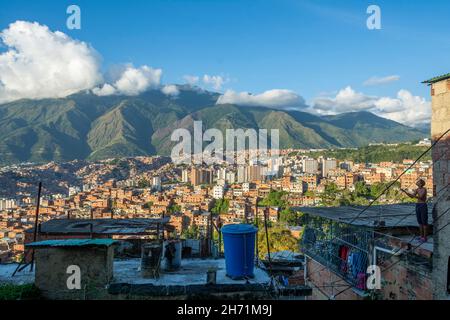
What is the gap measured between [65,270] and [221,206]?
2418 inches

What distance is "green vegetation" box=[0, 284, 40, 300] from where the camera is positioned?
4.80 metres

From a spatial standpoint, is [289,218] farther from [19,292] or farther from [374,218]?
[19,292]

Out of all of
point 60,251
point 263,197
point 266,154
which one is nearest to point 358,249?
point 60,251

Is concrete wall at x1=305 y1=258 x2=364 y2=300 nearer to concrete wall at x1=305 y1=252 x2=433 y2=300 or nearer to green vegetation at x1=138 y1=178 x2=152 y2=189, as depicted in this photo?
concrete wall at x1=305 y1=252 x2=433 y2=300

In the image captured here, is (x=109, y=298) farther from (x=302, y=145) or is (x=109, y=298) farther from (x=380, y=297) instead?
(x=302, y=145)

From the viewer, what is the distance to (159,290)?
15.7 feet

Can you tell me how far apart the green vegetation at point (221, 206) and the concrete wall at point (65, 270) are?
56703 mm

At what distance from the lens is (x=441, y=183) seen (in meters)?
4.96

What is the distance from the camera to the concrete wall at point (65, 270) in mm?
5070

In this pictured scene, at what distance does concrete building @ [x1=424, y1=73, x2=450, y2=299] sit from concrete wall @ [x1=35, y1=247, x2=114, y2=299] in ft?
14.3

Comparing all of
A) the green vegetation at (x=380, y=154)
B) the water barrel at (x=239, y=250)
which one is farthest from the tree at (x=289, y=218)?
the water barrel at (x=239, y=250)

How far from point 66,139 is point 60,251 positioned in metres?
170

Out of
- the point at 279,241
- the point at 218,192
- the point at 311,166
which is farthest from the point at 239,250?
the point at 311,166

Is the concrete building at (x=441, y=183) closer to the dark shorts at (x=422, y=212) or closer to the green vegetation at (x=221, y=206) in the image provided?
the dark shorts at (x=422, y=212)
